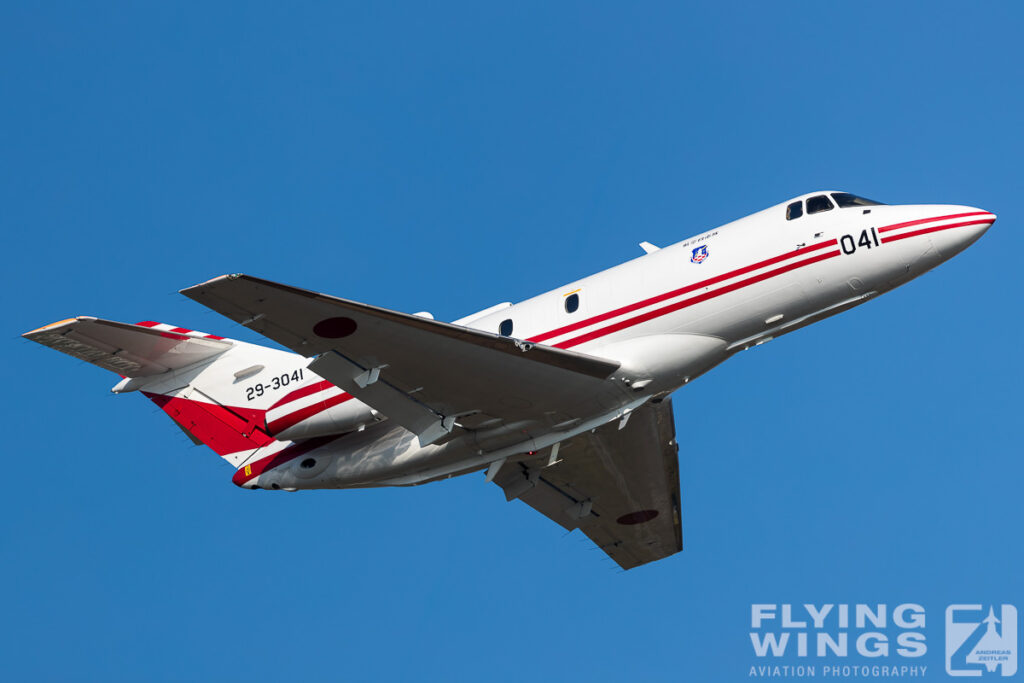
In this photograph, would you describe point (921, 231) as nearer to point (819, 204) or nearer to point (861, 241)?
point (861, 241)

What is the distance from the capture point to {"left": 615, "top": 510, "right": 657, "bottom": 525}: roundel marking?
95.8ft

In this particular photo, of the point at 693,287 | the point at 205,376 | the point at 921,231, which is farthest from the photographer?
→ the point at 205,376

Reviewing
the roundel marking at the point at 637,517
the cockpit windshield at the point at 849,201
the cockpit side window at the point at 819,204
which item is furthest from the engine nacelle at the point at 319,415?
the cockpit windshield at the point at 849,201

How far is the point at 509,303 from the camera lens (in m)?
25.1

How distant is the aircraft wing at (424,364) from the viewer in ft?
66.0

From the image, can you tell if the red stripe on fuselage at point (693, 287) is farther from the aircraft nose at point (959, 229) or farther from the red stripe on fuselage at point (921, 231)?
the aircraft nose at point (959, 229)

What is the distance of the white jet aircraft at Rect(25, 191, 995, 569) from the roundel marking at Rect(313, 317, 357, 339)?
1.4 inches

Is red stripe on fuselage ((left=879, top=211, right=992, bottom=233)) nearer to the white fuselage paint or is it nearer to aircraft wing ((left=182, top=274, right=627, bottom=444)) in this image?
the white fuselage paint

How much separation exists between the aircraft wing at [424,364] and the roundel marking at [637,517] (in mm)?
6696

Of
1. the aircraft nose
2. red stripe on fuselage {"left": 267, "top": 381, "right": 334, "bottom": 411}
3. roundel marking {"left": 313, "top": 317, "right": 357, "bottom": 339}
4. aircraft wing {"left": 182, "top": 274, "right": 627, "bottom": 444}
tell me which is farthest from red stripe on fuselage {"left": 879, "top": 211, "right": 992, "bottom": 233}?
red stripe on fuselage {"left": 267, "top": 381, "right": 334, "bottom": 411}

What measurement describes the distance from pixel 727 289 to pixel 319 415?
27.5ft

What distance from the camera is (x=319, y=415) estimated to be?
24188 mm

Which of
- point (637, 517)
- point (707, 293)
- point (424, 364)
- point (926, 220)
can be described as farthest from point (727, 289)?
point (637, 517)

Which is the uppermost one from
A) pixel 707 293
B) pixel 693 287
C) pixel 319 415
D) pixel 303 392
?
pixel 693 287
